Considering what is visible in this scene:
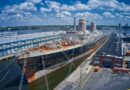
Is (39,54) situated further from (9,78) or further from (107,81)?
(107,81)

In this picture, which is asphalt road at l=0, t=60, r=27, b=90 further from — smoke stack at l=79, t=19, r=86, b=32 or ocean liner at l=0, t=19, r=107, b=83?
smoke stack at l=79, t=19, r=86, b=32

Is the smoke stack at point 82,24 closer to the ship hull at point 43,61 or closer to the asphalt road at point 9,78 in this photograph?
the ship hull at point 43,61

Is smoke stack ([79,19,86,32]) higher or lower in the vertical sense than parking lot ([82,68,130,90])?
higher

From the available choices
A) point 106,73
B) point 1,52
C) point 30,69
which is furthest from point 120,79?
point 1,52

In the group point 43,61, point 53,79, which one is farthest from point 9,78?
point 53,79

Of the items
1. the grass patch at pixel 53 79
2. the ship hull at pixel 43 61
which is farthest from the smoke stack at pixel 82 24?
the grass patch at pixel 53 79

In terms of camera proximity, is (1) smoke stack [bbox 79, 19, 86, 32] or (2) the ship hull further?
(1) smoke stack [bbox 79, 19, 86, 32]

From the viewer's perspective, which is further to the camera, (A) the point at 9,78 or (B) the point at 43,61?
(B) the point at 43,61

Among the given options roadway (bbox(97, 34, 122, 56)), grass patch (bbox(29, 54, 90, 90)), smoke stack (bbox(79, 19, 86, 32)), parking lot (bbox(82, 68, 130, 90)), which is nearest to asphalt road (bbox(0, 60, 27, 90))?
grass patch (bbox(29, 54, 90, 90))
